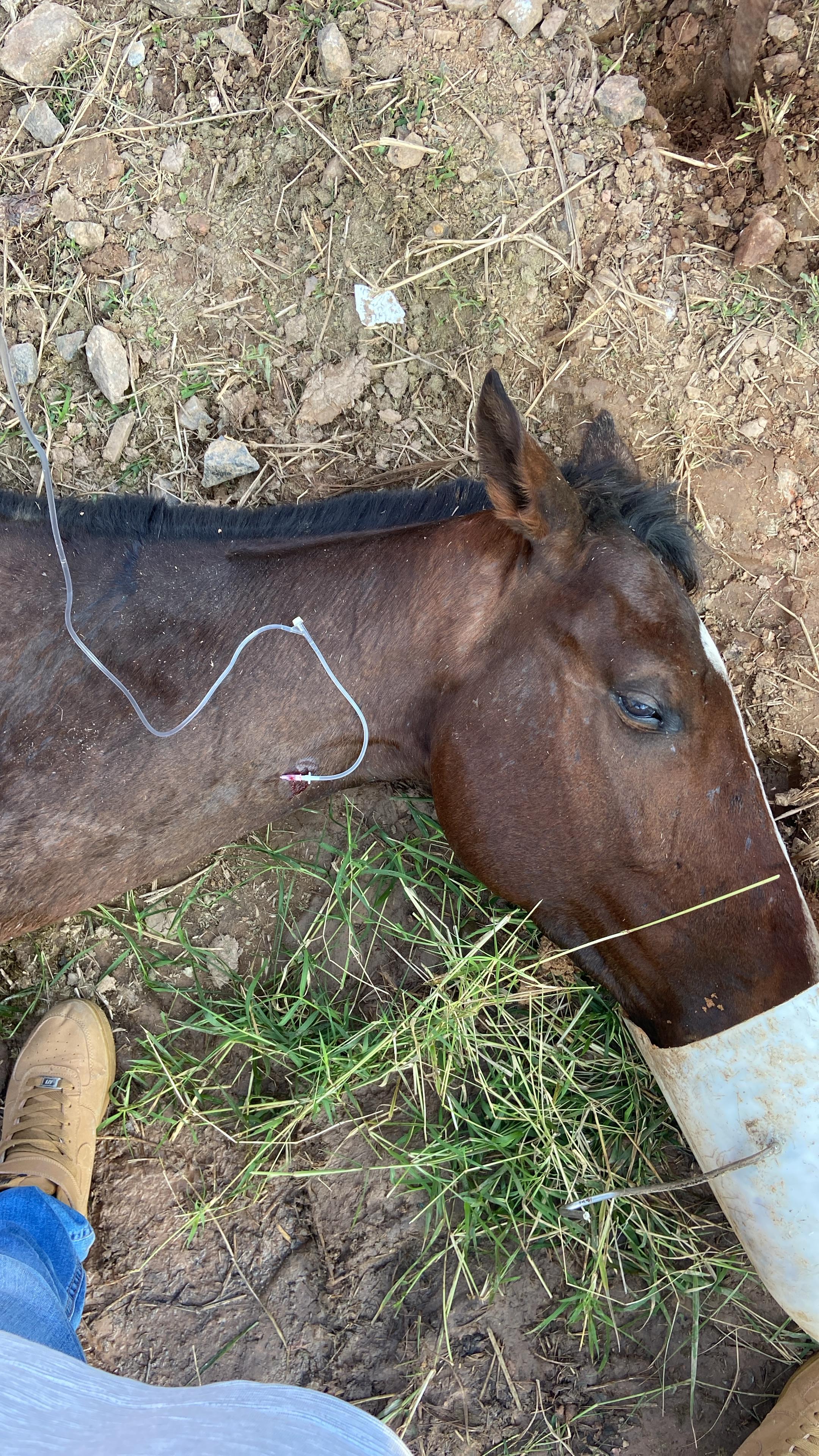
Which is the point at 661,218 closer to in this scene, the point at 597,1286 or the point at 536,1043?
the point at 536,1043

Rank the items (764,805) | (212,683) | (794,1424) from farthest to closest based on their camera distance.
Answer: (794,1424), (212,683), (764,805)

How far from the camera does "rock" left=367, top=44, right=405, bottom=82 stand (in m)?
3.12

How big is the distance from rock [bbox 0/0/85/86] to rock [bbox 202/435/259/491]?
161 cm

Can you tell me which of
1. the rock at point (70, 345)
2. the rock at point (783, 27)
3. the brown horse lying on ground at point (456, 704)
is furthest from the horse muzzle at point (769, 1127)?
the rock at point (783, 27)

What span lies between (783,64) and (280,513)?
2589 millimetres

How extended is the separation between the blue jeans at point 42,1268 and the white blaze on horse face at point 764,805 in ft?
7.09

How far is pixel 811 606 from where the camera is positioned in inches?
125

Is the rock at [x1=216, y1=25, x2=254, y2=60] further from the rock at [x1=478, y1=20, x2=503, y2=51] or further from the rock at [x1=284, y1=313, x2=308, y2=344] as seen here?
the rock at [x1=284, y1=313, x2=308, y2=344]

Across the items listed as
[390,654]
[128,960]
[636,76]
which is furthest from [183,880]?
[636,76]

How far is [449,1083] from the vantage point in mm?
3000

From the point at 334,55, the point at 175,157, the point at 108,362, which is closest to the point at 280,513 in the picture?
the point at 108,362

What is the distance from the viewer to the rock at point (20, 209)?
331 cm

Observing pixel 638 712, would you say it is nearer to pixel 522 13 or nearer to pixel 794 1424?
pixel 794 1424

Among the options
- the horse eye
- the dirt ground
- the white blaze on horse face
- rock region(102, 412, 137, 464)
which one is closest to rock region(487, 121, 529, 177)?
the dirt ground
